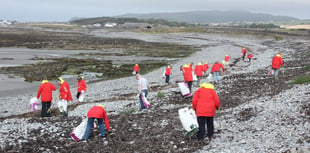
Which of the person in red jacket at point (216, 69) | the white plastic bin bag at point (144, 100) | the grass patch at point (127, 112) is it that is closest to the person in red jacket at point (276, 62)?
the person in red jacket at point (216, 69)

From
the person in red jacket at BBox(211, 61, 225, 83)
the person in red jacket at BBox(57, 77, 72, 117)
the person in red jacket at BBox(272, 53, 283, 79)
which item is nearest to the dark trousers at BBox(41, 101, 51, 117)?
the person in red jacket at BBox(57, 77, 72, 117)

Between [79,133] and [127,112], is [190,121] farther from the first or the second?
[127,112]

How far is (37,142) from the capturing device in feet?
39.2

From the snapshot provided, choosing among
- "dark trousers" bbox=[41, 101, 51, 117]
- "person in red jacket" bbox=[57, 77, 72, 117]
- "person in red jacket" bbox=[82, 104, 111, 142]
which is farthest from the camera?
"dark trousers" bbox=[41, 101, 51, 117]

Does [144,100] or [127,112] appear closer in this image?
[127,112]

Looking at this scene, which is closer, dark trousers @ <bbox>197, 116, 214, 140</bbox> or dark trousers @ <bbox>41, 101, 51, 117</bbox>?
dark trousers @ <bbox>197, 116, 214, 140</bbox>

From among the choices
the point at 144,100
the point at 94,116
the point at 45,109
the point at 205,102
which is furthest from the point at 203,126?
the point at 45,109

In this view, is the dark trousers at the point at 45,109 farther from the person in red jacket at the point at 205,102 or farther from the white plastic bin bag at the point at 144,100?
the person in red jacket at the point at 205,102

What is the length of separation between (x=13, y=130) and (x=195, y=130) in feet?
22.7

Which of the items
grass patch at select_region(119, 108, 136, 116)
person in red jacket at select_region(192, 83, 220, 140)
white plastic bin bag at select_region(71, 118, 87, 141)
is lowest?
grass patch at select_region(119, 108, 136, 116)

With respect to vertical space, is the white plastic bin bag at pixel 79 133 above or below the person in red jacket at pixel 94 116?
below

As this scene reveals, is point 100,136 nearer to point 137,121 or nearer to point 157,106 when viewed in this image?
point 137,121

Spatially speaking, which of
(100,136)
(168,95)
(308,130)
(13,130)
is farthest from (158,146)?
(168,95)

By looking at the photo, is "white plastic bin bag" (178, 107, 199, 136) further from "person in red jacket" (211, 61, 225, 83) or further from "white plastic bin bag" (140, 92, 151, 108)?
"person in red jacket" (211, 61, 225, 83)
